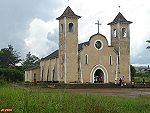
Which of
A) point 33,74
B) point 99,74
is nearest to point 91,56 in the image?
point 99,74

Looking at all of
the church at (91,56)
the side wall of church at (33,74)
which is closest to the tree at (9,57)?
the side wall of church at (33,74)

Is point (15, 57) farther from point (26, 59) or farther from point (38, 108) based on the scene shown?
point (38, 108)

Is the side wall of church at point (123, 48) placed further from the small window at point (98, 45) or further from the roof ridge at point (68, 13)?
the roof ridge at point (68, 13)

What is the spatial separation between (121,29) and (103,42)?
4.57 meters

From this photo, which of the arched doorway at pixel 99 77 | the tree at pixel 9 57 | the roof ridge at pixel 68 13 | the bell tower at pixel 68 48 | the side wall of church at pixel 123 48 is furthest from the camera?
the tree at pixel 9 57

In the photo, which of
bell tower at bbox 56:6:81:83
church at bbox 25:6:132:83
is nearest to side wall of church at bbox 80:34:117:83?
church at bbox 25:6:132:83

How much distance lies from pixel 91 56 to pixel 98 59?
1.29 metres

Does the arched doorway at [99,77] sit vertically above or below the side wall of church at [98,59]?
below

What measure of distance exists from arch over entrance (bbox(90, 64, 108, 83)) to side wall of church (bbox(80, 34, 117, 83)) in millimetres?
156

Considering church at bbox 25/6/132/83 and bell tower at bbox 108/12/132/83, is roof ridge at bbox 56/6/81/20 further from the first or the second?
bell tower at bbox 108/12/132/83

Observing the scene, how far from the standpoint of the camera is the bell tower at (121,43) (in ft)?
181

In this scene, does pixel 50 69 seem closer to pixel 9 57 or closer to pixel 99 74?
pixel 99 74

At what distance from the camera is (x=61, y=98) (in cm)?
1261

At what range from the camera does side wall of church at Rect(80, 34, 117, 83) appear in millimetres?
51969
